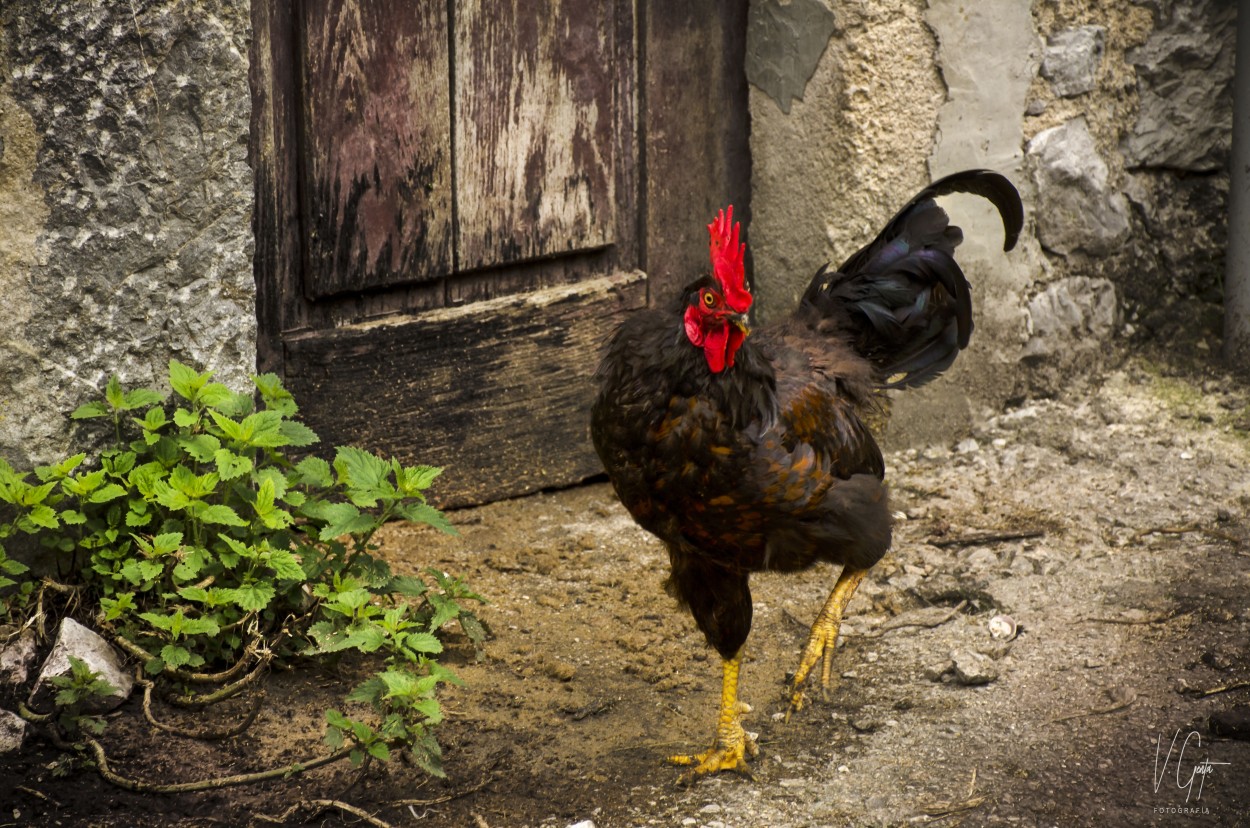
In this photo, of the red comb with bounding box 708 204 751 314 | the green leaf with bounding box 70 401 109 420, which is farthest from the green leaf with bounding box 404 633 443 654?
the red comb with bounding box 708 204 751 314

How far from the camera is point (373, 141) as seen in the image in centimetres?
396

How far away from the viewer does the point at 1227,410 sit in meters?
5.04

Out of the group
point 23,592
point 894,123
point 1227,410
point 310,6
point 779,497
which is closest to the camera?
point 779,497

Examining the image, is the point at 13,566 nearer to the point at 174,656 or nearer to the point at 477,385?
the point at 174,656

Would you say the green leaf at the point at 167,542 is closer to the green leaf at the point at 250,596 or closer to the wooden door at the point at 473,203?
the green leaf at the point at 250,596

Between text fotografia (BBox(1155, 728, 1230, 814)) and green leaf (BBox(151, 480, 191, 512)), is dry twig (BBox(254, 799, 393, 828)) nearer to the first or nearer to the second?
green leaf (BBox(151, 480, 191, 512))

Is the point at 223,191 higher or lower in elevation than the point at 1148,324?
higher

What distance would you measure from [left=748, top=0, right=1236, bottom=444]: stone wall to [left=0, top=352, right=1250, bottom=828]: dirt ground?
13.0 inches

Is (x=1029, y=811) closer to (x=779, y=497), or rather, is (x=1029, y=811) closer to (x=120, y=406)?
(x=779, y=497)

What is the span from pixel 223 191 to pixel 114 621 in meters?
1.13

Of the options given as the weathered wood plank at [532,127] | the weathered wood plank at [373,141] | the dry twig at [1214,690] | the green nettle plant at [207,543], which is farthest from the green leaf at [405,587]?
the dry twig at [1214,690]

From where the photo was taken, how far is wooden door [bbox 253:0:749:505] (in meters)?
3.87

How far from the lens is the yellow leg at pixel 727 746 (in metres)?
3.28

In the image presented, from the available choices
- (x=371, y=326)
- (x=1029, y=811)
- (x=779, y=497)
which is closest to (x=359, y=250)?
(x=371, y=326)
